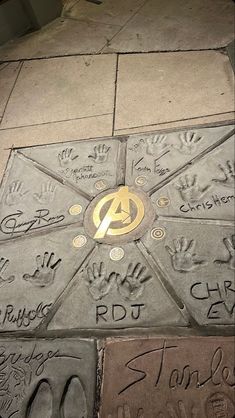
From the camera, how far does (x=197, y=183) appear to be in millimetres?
2055

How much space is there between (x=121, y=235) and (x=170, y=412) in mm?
918

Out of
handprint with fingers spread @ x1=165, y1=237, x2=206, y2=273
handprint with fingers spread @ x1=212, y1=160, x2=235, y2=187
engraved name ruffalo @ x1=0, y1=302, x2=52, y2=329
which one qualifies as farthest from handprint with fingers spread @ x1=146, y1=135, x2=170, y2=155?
engraved name ruffalo @ x1=0, y1=302, x2=52, y2=329

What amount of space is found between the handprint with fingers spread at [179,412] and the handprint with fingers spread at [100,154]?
151 centimetres

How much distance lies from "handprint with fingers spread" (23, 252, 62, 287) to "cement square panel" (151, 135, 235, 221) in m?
0.68

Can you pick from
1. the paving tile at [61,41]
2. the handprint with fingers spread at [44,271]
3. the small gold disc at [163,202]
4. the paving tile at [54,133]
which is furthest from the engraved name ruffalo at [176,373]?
the paving tile at [61,41]

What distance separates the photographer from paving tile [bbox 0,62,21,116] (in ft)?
10.4

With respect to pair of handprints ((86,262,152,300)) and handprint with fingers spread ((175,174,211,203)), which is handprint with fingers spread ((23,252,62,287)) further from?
handprint with fingers spread ((175,174,211,203))

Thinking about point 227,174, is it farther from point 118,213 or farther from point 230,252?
point 118,213

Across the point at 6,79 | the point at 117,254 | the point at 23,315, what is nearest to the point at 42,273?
the point at 23,315

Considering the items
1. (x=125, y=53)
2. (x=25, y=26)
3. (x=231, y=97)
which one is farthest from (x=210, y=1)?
(x=25, y=26)

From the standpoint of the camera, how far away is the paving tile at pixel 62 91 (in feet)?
9.26

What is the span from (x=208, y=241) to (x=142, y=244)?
0.36 m
